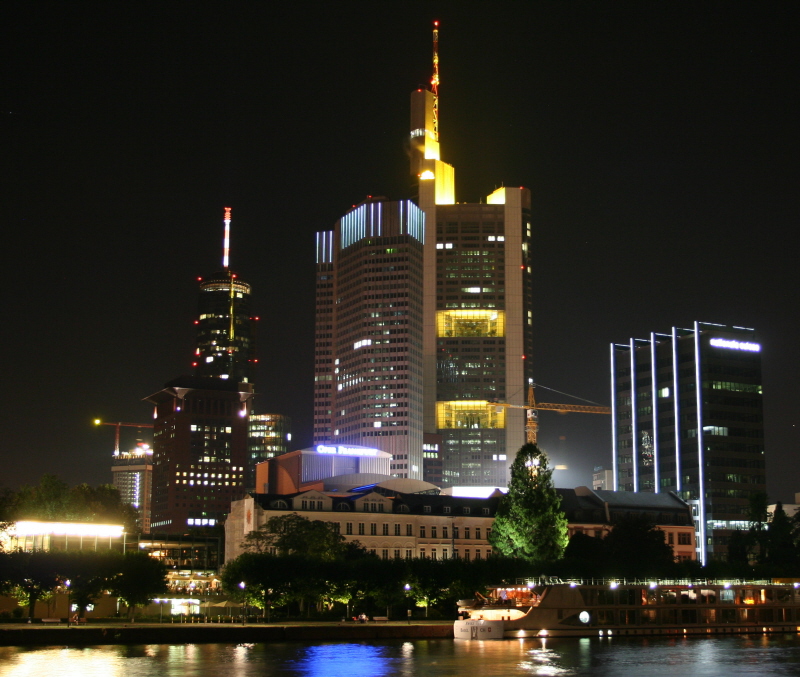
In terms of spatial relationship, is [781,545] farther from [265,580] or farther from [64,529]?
[64,529]

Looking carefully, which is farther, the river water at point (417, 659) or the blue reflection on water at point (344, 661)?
the blue reflection on water at point (344, 661)

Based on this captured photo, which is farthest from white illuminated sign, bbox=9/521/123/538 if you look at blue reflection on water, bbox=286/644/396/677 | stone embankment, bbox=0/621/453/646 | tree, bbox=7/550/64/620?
blue reflection on water, bbox=286/644/396/677

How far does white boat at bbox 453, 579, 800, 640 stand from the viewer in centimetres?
11231

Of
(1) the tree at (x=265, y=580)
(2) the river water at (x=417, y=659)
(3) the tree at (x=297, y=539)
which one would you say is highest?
(3) the tree at (x=297, y=539)

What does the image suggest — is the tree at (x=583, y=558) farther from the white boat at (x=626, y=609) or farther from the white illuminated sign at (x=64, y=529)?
the white illuminated sign at (x=64, y=529)

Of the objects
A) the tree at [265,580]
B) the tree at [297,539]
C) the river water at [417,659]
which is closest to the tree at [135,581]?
the tree at [265,580]

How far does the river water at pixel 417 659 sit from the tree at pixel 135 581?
2005cm

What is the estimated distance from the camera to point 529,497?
468ft

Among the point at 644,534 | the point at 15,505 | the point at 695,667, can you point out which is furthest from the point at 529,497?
the point at 15,505

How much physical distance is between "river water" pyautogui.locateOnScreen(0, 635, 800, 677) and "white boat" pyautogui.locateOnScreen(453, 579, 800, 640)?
9.90 ft

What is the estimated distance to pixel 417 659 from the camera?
89.6 metres

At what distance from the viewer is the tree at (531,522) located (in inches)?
5546

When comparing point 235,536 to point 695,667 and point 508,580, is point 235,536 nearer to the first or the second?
point 508,580

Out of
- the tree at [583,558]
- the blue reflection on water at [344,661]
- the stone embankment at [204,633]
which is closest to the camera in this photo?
the blue reflection on water at [344,661]
